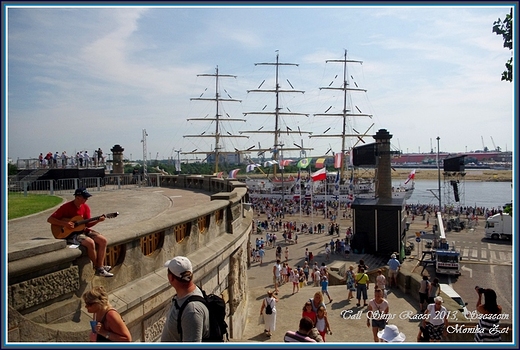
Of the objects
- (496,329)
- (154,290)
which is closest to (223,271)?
(154,290)

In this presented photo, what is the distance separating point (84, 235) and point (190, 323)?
207cm

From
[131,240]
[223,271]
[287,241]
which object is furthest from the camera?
[287,241]

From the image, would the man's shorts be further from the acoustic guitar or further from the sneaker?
the sneaker

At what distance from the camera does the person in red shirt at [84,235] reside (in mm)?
4586

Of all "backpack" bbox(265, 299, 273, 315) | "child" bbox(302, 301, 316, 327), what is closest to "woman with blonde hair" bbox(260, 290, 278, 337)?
"backpack" bbox(265, 299, 273, 315)

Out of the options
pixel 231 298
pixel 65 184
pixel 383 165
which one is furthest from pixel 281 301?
pixel 383 165

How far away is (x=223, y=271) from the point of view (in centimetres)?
895

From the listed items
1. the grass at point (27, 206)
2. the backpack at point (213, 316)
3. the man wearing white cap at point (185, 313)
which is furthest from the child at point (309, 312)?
the grass at point (27, 206)

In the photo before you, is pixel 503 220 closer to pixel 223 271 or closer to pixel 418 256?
pixel 418 256

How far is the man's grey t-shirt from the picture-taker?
3229mm

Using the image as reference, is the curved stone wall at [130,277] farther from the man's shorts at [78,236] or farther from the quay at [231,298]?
Result: the man's shorts at [78,236]

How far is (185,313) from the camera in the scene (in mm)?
3264

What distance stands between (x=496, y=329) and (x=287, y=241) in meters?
31.0

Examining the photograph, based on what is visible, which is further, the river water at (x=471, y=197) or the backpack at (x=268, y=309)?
the river water at (x=471, y=197)
